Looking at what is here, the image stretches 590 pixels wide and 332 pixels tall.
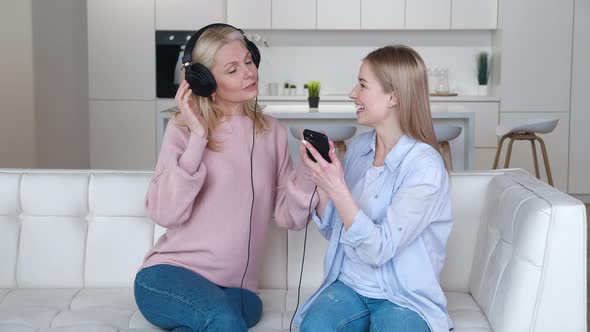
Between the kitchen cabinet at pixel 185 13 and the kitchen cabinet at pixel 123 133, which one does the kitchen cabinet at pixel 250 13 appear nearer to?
the kitchen cabinet at pixel 185 13

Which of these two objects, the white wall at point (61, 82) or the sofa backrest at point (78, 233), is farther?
the white wall at point (61, 82)

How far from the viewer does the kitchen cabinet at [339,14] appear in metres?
7.20

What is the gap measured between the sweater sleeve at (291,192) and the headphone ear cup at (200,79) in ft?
0.90

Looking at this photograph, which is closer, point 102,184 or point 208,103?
point 208,103

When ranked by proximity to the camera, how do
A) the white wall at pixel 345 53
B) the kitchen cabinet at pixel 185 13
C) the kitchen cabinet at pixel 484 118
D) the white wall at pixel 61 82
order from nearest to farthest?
1. the white wall at pixel 61 82
2. the kitchen cabinet at pixel 484 118
3. the kitchen cabinet at pixel 185 13
4. the white wall at pixel 345 53

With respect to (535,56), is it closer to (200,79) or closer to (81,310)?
(200,79)

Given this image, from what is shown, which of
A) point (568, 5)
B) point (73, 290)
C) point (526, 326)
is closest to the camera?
point (526, 326)

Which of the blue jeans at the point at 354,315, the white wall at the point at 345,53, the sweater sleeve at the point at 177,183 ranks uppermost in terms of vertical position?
the white wall at the point at 345,53

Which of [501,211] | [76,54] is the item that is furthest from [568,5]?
[501,211]

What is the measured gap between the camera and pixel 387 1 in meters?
7.16

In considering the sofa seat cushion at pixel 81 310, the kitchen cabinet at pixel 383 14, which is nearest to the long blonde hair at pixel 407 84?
the sofa seat cushion at pixel 81 310

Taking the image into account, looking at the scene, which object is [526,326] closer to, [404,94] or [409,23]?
[404,94]

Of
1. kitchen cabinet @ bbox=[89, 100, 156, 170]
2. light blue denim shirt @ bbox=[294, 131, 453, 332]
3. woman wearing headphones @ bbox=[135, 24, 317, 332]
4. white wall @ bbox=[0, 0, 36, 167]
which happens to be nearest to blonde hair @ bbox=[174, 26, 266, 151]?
woman wearing headphones @ bbox=[135, 24, 317, 332]

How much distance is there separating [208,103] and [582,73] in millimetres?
5243
